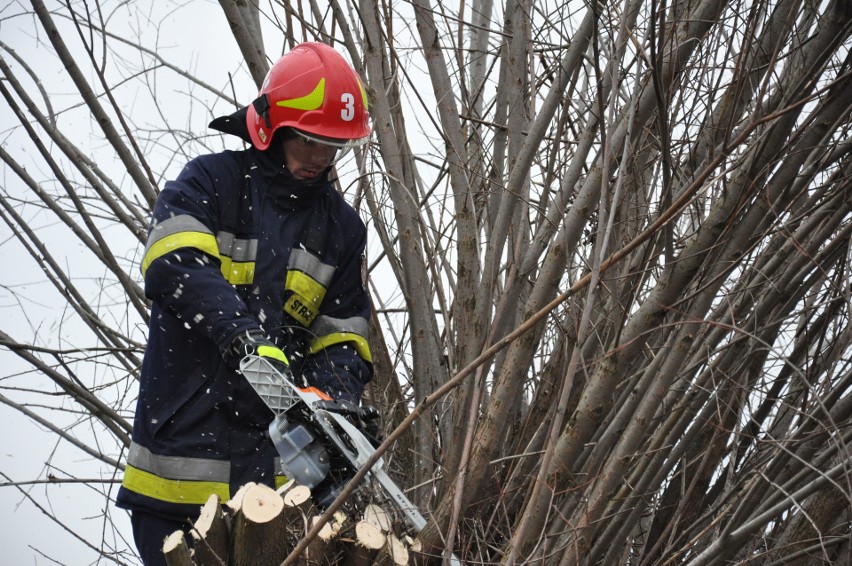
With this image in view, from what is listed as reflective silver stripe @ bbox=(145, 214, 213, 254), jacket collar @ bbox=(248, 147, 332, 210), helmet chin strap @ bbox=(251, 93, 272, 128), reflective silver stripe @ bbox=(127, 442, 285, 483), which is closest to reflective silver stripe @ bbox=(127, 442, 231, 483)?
reflective silver stripe @ bbox=(127, 442, 285, 483)

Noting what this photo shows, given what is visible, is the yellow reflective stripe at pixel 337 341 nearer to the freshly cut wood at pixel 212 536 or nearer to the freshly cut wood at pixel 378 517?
the freshly cut wood at pixel 378 517

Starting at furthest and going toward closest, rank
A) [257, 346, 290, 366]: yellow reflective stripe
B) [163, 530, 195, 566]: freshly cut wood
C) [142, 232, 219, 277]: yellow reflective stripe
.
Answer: [142, 232, 219, 277]: yellow reflective stripe → [257, 346, 290, 366]: yellow reflective stripe → [163, 530, 195, 566]: freshly cut wood

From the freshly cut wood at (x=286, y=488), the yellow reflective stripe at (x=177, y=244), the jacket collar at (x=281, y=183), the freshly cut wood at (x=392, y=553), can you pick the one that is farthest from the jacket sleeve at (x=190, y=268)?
the freshly cut wood at (x=392, y=553)

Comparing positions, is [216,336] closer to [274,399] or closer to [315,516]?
[274,399]

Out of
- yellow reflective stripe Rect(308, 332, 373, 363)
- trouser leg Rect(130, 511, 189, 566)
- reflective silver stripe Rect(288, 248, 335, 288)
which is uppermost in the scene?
reflective silver stripe Rect(288, 248, 335, 288)

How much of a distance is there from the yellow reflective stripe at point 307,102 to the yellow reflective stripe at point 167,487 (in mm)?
1371

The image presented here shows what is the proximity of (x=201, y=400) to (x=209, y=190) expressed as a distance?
720 millimetres

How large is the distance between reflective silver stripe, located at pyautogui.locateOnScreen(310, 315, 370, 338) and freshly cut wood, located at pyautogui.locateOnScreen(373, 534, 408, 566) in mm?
859

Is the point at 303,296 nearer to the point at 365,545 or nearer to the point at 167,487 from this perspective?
the point at 167,487

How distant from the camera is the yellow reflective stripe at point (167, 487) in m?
3.02

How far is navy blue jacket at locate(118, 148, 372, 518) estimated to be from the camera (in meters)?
2.96

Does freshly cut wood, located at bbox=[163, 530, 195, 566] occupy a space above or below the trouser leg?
above

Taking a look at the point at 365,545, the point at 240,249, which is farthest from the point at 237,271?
the point at 365,545

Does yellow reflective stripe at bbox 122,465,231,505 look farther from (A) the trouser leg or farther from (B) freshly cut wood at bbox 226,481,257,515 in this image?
(B) freshly cut wood at bbox 226,481,257,515
